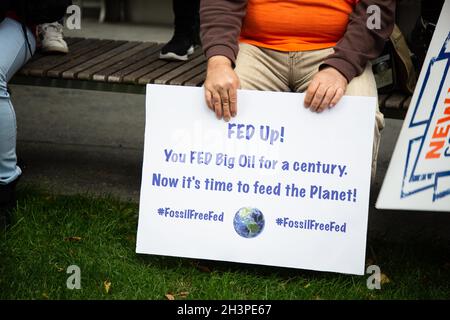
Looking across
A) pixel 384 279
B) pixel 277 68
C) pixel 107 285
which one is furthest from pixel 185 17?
pixel 384 279

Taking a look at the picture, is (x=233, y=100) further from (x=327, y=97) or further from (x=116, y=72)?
(x=116, y=72)

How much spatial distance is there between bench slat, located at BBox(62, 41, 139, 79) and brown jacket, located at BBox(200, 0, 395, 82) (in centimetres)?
80

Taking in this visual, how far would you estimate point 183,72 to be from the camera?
3.96 m

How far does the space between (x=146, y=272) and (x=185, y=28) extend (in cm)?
159

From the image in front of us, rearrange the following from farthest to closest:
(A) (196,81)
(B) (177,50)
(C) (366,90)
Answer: (B) (177,50) → (A) (196,81) → (C) (366,90)

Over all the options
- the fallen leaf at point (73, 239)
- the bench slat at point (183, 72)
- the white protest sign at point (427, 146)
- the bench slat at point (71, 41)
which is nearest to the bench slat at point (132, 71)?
the bench slat at point (183, 72)

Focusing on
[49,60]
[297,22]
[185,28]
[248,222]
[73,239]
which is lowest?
[73,239]

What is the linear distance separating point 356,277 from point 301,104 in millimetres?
739

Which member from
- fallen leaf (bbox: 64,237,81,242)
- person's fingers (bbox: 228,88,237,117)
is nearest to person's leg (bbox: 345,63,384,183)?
person's fingers (bbox: 228,88,237,117)

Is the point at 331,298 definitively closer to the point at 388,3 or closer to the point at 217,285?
the point at 217,285

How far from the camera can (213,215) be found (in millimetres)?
3213

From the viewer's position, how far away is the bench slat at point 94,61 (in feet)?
12.7

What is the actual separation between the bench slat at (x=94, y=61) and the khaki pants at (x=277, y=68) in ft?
2.94

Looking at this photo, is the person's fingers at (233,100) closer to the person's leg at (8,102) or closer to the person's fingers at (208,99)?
the person's fingers at (208,99)
